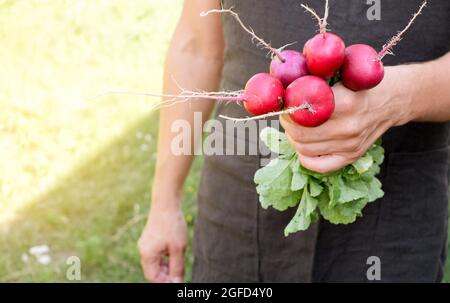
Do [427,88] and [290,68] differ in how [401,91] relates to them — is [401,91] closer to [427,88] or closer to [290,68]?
[427,88]

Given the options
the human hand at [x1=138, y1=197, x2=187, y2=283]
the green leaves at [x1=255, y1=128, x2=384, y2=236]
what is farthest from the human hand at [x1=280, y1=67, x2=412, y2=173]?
the human hand at [x1=138, y1=197, x2=187, y2=283]

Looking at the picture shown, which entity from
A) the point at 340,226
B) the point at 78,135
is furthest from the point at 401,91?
the point at 78,135

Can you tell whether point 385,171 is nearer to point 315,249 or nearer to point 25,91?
point 315,249

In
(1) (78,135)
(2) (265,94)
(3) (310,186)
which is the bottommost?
(3) (310,186)

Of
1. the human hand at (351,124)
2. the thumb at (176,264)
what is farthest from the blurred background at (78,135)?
the human hand at (351,124)

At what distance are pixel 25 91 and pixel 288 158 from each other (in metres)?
3.50

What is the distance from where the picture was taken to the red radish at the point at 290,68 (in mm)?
1222

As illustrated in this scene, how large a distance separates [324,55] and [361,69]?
7 centimetres

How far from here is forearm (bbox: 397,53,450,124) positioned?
131 centimetres

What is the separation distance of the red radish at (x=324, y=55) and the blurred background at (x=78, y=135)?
2200mm

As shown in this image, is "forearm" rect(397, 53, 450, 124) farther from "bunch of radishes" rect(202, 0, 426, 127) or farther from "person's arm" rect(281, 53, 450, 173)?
"bunch of radishes" rect(202, 0, 426, 127)

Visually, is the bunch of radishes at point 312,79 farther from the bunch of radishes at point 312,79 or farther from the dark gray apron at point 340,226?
the dark gray apron at point 340,226

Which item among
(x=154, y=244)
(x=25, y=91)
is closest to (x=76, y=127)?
(x=25, y=91)

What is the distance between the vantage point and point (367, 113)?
1257mm
